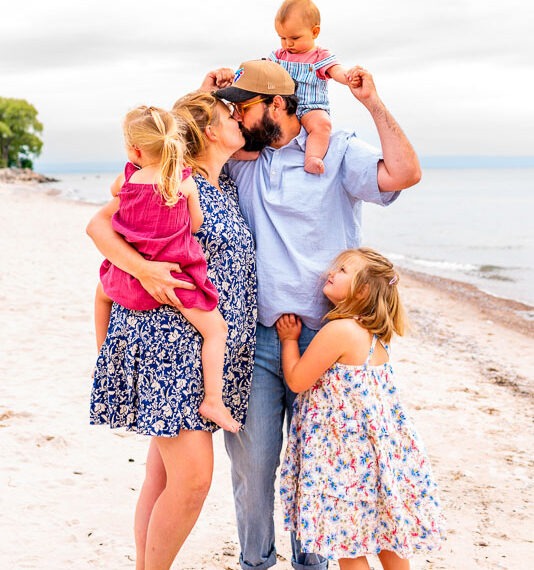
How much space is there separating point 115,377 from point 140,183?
738 millimetres

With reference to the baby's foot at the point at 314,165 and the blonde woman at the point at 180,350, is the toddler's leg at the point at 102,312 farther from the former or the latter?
the baby's foot at the point at 314,165

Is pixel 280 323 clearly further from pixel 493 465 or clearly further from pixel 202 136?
pixel 493 465

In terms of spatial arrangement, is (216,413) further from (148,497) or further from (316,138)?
(316,138)

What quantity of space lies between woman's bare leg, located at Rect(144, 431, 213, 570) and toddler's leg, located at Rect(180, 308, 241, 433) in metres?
0.11

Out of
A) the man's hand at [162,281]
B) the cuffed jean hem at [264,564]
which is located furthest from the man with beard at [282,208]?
the man's hand at [162,281]

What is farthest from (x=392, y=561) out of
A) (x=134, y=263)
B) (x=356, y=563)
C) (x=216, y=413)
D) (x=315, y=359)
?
(x=134, y=263)

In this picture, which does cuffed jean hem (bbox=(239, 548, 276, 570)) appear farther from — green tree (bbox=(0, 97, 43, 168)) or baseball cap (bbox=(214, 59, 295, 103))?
green tree (bbox=(0, 97, 43, 168))

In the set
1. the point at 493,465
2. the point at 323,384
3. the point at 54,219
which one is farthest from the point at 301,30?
the point at 54,219

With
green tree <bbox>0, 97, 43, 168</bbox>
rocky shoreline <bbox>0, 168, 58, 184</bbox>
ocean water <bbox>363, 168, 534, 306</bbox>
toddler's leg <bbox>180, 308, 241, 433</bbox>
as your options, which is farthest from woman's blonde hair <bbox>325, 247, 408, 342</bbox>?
green tree <bbox>0, 97, 43, 168</bbox>

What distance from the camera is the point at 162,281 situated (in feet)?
8.22

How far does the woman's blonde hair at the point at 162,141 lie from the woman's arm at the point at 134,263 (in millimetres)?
234

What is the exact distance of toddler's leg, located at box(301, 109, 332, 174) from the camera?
291 centimetres

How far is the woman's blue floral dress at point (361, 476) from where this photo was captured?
9.09 feet

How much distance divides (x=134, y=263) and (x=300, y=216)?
728 millimetres
